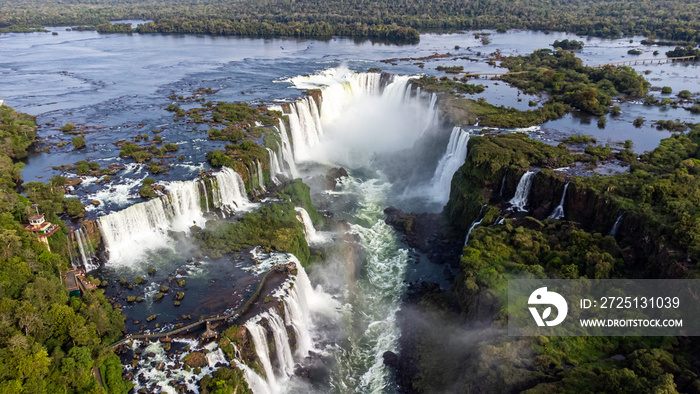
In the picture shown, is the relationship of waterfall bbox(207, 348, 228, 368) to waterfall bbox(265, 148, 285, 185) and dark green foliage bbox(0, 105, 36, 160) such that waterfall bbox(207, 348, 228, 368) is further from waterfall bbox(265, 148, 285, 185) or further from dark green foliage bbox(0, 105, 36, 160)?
dark green foliage bbox(0, 105, 36, 160)

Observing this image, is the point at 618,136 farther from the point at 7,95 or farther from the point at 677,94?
the point at 7,95

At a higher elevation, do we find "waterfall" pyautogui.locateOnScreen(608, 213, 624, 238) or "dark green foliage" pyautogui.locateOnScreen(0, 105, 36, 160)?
"dark green foliage" pyautogui.locateOnScreen(0, 105, 36, 160)

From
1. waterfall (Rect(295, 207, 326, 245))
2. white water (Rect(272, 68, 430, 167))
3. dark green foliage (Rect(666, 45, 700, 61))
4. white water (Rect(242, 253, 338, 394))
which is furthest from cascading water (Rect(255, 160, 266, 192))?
dark green foliage (Rect(666, 45, 700, 61))

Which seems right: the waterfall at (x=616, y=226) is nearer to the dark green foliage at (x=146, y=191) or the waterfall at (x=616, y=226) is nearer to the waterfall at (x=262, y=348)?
the waterfall at (x=262, y=348)

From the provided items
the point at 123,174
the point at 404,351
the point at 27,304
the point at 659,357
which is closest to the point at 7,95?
the point at 123,174

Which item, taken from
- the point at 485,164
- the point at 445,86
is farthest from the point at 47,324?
the point at 445,86

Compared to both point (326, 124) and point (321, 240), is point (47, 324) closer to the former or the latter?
point (321, 240)
